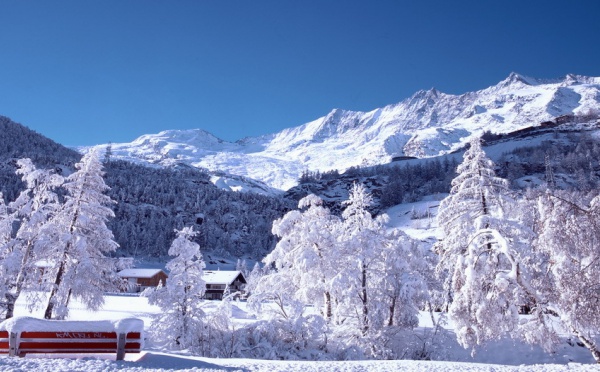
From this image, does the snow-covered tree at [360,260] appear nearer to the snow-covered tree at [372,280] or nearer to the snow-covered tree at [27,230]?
the snow-covered tree at [372,280]

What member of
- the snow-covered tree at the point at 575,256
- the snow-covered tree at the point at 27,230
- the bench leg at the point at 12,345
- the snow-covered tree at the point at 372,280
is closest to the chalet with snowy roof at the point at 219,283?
the snow-covered tree at the point at 372,280

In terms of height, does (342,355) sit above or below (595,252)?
below

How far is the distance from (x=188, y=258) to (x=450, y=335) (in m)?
16.7

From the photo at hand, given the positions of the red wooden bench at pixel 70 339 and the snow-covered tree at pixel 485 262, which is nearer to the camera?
the red wooden bench at pixel 70 339

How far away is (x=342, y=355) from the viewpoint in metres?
23.7

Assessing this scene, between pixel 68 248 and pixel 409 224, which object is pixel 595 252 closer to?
pixel 68 248

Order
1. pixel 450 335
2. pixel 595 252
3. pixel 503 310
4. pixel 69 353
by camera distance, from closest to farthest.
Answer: pixel 69 353
pixel 595 252
pixel 503 310
pixel 450 335

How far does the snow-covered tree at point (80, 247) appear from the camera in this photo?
75.9 ft

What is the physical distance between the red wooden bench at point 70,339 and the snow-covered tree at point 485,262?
11.9m

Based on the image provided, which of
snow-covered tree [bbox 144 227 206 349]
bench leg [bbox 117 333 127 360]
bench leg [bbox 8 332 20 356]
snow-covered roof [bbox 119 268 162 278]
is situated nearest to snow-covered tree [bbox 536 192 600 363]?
bench leg [bbox 117 333 127 360]

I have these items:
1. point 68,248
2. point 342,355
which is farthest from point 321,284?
point 68,248

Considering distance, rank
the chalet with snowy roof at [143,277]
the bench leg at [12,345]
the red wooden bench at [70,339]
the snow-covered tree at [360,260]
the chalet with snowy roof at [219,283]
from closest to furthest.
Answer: the bench leg at [12,345] → the red wooden bench at [70,339] → the snow-covered tree at [360,260] → the chalet with snowy roof at [219,283] → the chalet with snowy roof at [143,277]

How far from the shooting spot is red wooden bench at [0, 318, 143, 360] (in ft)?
38.8

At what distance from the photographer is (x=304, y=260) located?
85.8 feet
